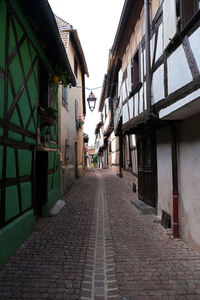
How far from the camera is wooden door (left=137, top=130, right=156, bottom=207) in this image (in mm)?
6027

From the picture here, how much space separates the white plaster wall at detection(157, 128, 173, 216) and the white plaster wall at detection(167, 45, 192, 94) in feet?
4.40

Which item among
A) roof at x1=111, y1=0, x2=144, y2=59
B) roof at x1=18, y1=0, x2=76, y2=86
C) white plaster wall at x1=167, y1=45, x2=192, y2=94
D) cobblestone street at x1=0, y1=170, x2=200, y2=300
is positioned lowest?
cobblestone street at x1=0, y1=170, x2=200, y2=300

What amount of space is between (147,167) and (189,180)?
255 cm

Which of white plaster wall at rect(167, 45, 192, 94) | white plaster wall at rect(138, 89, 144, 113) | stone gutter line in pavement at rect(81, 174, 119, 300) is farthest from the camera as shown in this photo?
white plaster wall at rect(138, 89, 144, 113)

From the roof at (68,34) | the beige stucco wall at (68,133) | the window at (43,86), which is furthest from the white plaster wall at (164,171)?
the roof at (68,34)

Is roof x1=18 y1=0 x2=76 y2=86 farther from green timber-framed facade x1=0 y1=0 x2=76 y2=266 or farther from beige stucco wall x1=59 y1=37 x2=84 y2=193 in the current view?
beige stucco wall x1=59 y1=37 x2=84 y2=193

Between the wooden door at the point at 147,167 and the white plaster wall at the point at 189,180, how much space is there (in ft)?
5.63

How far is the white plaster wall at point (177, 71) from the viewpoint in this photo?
3.34 meters

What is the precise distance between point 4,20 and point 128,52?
5.07m

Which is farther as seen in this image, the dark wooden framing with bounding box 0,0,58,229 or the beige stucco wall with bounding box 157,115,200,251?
the beige stucco wall with bounding box 157,115,200,251

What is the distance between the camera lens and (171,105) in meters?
3.70

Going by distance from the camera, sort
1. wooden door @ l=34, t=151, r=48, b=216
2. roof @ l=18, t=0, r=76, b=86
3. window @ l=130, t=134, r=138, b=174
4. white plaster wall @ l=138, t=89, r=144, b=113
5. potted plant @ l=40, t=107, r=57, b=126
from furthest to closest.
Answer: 1. window @ l=130, t=134, r=138, b=174
2. wooden door @ l=34, t=151, r=48, b=216
3. white plaster wall @ l=138, t=89, r=144, b=113
4. potted plant @ l=40, t=107, r=57, b=126
5. roof @ l=18, t=0, r=76, b=86

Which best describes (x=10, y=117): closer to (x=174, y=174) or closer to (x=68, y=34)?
(x=174, y=174)

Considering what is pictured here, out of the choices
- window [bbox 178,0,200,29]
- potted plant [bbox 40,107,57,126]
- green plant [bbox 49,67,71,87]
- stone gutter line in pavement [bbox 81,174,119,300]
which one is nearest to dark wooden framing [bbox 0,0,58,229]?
potted plant [bbox 40,107,57,126]
